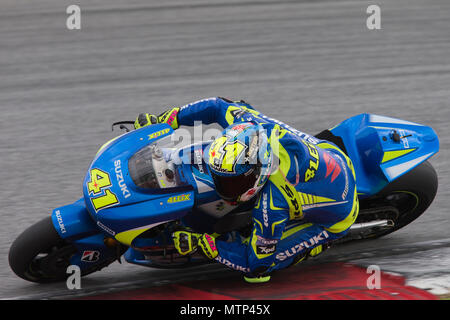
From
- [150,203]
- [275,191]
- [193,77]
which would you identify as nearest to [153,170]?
[150,203]

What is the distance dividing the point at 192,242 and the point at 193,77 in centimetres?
512

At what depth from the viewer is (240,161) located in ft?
11.4

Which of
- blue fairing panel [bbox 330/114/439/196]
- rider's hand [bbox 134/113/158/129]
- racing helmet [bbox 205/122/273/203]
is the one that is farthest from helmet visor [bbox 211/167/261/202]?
blue fairing panel [bbox 330/114/439/196]

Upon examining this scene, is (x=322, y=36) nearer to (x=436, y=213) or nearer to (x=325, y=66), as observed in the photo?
(x=325, y=66)

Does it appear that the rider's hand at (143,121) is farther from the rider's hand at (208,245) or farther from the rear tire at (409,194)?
the rear tire at (409,194)

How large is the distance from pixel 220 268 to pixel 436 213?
1830 mm

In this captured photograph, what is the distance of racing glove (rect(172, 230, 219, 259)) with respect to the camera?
3.84 m

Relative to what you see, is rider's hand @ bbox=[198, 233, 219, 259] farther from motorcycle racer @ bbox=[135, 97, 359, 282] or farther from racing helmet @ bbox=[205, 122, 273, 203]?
racing helmet @ bbox=[205, 122, 273, 203]

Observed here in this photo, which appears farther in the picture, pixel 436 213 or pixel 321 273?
pixel 436 213

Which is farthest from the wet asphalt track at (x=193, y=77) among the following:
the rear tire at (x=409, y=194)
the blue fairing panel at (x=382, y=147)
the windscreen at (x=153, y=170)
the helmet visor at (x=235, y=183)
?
the helmet visor at (x=235, y=183)

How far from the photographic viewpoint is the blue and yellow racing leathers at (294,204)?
383 centimetres
